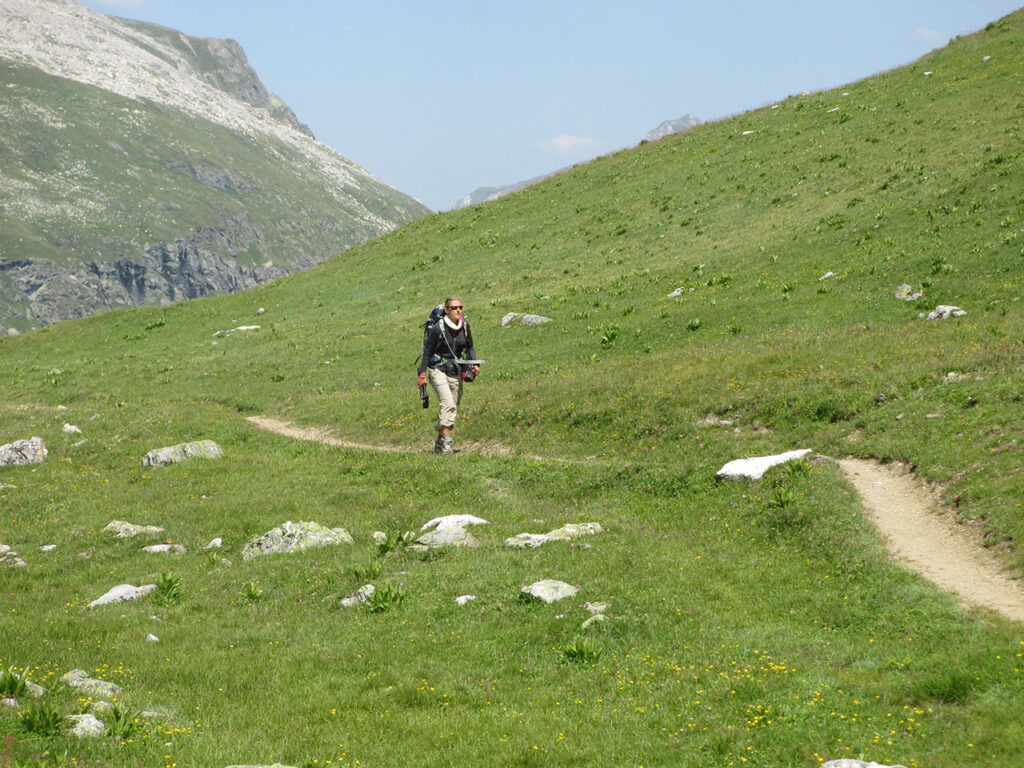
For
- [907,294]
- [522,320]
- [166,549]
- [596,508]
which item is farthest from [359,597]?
[522,320]

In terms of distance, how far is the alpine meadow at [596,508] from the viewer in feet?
29.4

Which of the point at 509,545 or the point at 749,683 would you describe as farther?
the point at 509,545

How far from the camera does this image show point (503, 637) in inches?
462

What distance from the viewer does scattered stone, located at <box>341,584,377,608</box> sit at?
1353 cm

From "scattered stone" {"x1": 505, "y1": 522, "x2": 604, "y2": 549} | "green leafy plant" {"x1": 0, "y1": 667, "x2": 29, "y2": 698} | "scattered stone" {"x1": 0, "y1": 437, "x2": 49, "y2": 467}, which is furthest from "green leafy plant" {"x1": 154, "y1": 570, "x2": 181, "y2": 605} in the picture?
"scattered stone" {"x1": 0, "y1": 437, "x2": 49, "y2": 467}

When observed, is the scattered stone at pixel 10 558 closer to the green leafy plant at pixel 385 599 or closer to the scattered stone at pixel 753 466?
the green leafy plant at pixel 385 599

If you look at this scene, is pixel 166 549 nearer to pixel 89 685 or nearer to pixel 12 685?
pixel 89 685

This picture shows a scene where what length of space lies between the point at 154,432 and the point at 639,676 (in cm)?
2399

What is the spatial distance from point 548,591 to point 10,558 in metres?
11.9

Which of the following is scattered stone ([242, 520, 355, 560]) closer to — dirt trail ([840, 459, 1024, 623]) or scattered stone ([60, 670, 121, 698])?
scattered stone ([60, 670, 121, 698])

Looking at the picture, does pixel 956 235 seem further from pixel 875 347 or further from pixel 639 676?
pixel 639 676

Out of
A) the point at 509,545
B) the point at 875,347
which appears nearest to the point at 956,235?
the point at 875,347

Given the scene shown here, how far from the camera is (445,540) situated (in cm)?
1658

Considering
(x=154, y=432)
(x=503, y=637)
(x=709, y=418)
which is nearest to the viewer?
(x=503, y=637)
